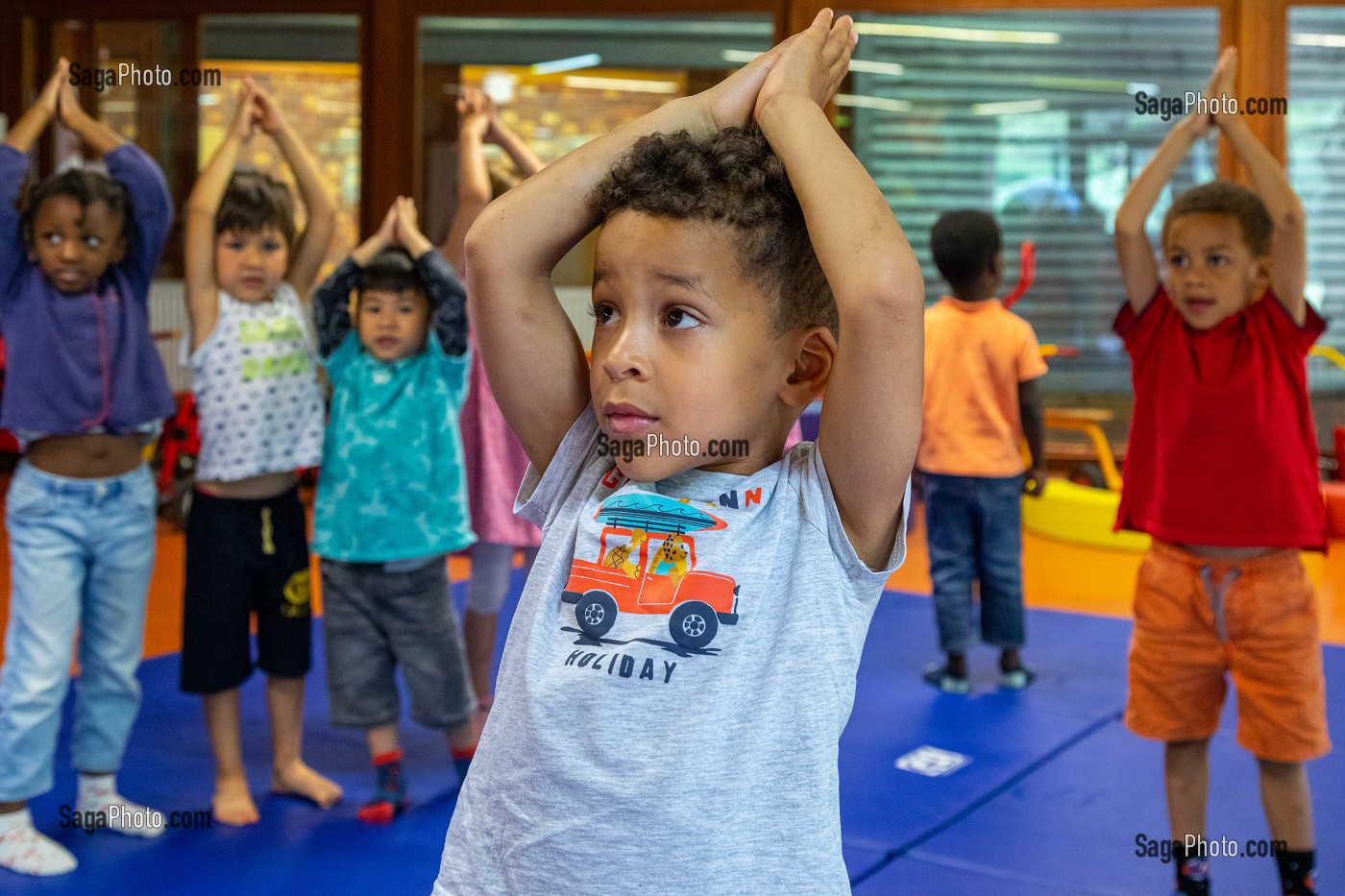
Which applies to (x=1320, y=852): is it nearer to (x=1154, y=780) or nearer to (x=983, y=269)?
(x=1154, y=780)

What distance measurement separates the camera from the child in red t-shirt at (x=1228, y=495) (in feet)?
7.89

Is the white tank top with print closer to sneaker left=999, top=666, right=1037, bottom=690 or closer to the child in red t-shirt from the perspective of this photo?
the child in red t-shirt

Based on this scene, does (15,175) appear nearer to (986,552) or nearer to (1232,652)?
(1232,652)

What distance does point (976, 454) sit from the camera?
4.08m

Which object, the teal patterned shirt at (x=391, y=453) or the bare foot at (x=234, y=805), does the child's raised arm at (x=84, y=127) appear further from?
the bare foot at (x=234, y=805)

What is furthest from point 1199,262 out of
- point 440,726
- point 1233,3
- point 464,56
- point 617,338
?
point 464,56

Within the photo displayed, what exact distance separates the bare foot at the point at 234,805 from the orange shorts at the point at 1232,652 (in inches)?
71.6

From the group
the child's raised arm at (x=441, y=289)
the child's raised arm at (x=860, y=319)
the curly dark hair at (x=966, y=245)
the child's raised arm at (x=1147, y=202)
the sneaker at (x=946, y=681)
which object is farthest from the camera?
A: the curly dark hair at (x=966, y=245)

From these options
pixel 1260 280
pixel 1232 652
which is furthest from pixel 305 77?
pixel 1232 652

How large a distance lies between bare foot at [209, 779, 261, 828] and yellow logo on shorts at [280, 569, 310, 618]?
0.38 meters

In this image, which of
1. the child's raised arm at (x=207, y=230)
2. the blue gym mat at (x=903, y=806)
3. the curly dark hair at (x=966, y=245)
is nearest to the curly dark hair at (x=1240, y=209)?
the blue gym mat at (x=903, y=806)

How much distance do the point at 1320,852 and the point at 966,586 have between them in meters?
1.48

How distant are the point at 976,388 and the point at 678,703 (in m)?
3.12

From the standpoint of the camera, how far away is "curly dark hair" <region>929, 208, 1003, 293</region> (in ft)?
13.5
